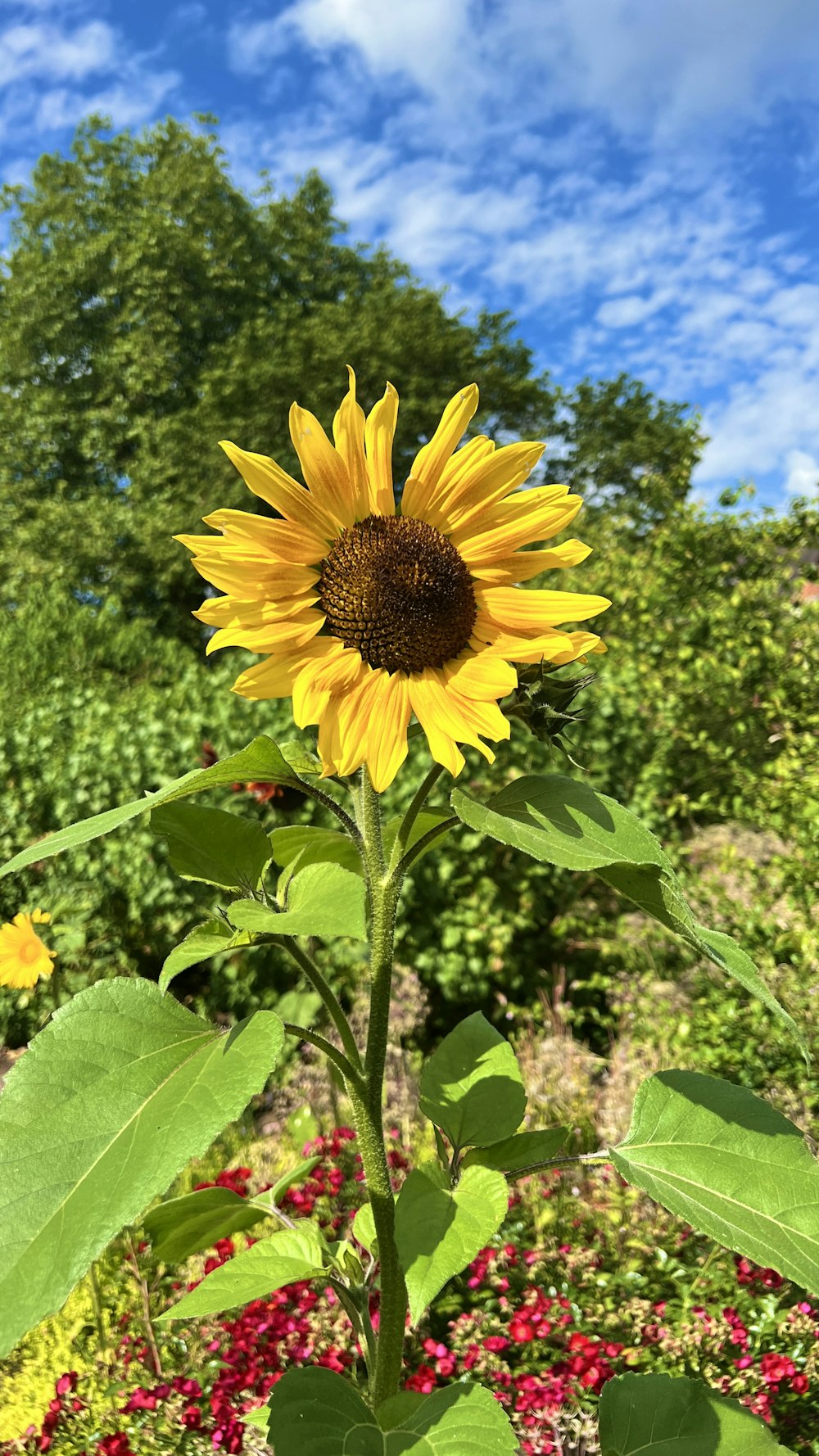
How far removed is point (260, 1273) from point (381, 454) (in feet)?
2.82

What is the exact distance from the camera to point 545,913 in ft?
12.6

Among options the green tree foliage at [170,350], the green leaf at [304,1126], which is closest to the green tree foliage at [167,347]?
the green tree foliage at [170,350]

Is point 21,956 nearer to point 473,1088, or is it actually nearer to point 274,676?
point 473,1088

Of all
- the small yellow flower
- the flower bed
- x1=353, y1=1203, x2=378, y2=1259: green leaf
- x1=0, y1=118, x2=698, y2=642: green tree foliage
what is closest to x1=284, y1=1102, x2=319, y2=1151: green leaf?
the flower bed

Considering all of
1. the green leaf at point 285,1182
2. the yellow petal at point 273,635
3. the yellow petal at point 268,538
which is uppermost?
the yellow petal at point 268,538

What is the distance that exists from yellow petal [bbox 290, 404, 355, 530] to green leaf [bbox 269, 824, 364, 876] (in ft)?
1.13

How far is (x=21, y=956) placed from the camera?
2.43m

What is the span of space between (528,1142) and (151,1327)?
1.63 meters

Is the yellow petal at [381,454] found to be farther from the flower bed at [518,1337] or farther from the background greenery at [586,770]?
the flower bed at [518,1337]

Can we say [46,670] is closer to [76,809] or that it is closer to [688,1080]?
[76,809]

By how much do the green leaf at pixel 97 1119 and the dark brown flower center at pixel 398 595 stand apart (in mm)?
345

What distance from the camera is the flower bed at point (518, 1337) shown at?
1741mm

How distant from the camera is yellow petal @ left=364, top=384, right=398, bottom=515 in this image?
88cm

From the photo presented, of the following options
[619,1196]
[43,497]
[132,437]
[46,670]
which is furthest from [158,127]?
[619,1196]
